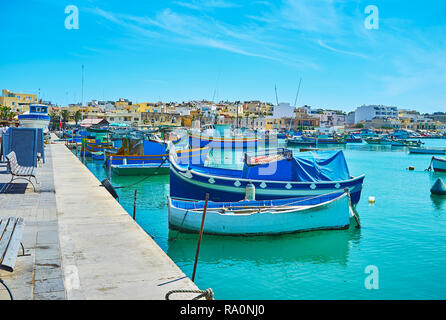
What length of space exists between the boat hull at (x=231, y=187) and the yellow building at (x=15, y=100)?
10022cm

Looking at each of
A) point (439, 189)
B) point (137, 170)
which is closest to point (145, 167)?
point (137, 170)

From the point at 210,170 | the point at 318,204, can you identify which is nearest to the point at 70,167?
the point at 210,170

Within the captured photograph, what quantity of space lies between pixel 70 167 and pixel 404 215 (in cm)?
1796

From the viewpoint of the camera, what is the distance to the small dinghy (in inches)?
555

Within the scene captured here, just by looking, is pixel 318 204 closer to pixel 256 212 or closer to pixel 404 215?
pixel 256 212

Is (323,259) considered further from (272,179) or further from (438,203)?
(438,203)

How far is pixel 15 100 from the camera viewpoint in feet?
358

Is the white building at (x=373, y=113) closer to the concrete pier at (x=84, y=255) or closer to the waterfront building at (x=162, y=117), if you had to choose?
the waterfront building at (x=162, y=117)

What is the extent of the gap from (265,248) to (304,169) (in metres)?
5.68

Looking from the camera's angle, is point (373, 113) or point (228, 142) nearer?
point (228, 142)

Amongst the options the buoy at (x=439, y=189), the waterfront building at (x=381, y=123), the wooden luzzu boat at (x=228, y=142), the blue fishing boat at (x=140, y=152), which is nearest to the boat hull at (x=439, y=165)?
the buoy at (x=439, y=189)

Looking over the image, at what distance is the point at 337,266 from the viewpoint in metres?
12.6

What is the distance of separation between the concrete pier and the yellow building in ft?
343

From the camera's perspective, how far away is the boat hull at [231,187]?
56.3 feet
